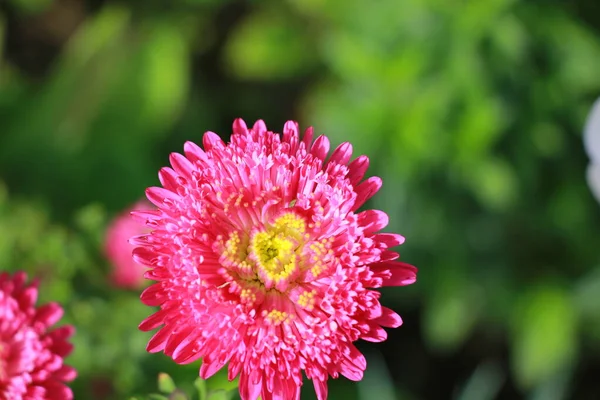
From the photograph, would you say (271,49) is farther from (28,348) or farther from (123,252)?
(28,348)

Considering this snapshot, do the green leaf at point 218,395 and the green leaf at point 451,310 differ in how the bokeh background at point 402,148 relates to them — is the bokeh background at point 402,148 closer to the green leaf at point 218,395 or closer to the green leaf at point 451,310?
the green leaf at point 451,310

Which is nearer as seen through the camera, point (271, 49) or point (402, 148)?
point (402, 148)

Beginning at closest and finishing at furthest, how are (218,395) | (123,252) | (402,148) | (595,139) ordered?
1. (218,395)
2. (595,139)
3. (123,252)
4. (402,148)

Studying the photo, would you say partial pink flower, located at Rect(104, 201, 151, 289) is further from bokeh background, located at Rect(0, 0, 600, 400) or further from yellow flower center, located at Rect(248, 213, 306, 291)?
yellow flower center, located at Rect(248, 213, 306, 291)

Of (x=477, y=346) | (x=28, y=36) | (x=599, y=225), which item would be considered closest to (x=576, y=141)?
(x=599, y=225)

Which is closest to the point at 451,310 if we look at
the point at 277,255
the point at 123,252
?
the point at 123,252
